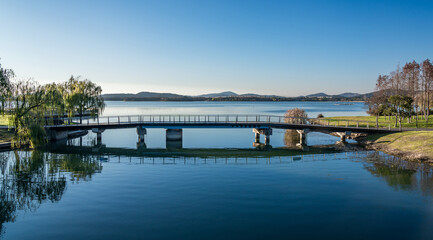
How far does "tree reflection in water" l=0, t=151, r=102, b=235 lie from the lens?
67.4ft

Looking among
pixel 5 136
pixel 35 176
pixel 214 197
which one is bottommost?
pixel 214 197

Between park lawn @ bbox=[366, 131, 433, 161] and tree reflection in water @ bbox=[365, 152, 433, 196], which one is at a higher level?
park lawn @ bbox=[366, 131, 433, 161]

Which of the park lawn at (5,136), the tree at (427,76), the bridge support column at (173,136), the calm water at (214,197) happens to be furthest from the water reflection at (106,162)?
the tree at (427,76)

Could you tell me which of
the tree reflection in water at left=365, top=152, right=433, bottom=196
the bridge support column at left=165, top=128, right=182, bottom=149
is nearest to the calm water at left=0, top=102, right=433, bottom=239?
the tree reflection in water at left=365, top=152, right=433, bottom=196

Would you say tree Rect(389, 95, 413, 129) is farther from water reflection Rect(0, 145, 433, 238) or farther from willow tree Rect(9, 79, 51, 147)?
willow tree Rect(9, 79, 51, 147)

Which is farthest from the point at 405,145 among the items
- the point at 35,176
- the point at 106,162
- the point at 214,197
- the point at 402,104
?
the point at 35,176

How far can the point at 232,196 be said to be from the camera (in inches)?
847

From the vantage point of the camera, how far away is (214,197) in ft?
69.7

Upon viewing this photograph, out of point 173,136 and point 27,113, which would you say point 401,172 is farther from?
point 27,113

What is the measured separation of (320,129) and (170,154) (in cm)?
2464

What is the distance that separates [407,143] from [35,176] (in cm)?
4151

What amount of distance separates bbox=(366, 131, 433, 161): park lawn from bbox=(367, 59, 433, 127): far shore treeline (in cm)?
698

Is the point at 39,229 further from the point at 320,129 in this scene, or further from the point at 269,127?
the point at 320,129

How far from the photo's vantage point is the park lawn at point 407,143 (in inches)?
1364
